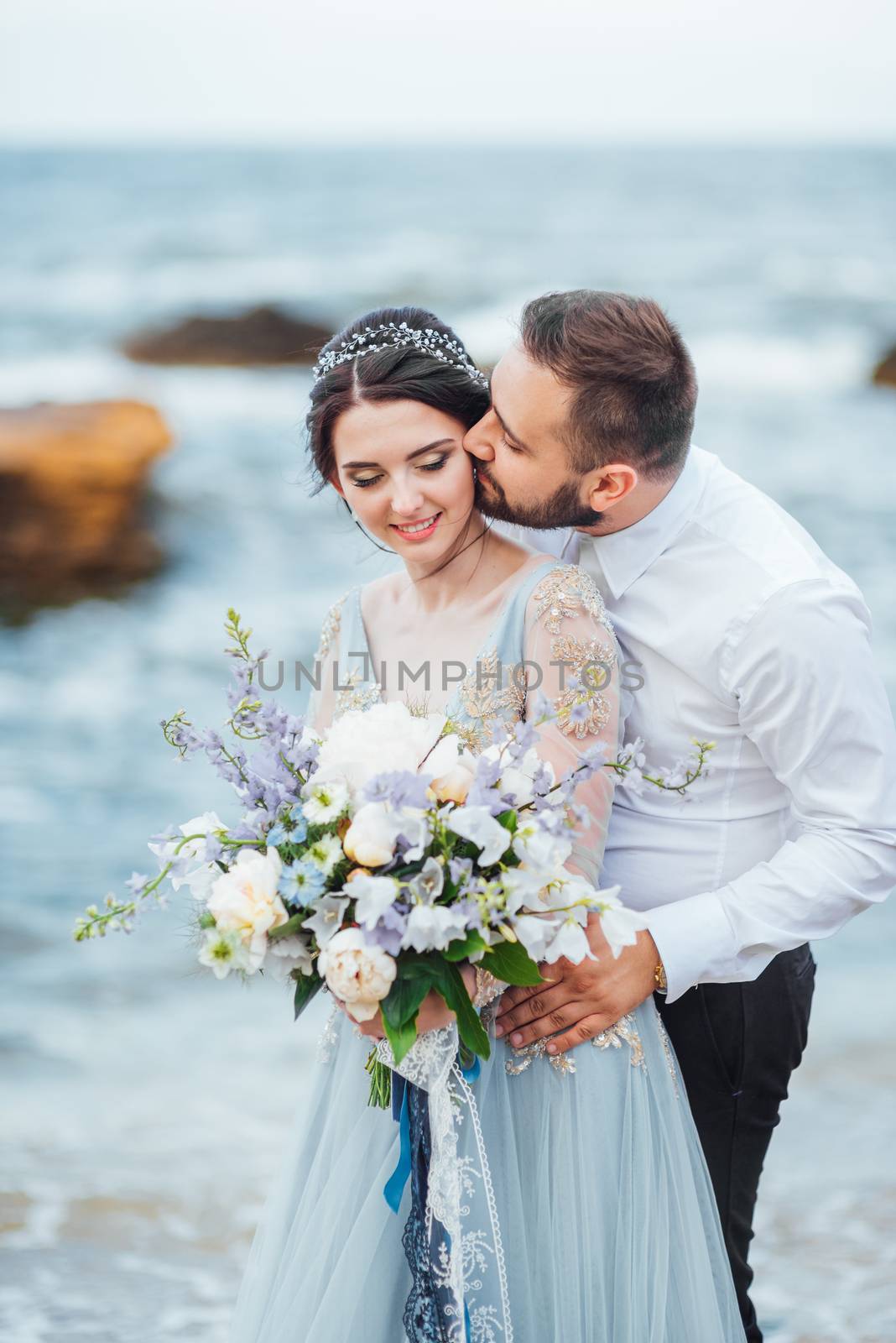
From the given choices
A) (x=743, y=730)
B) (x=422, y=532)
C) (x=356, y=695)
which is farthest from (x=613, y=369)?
(x=356, y=695)

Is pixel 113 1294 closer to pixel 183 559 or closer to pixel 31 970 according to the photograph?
pixel 31 970

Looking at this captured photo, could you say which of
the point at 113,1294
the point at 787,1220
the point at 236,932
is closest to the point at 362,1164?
the point at 236,932

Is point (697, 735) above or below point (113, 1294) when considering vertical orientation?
above

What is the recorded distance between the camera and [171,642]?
38.2ft

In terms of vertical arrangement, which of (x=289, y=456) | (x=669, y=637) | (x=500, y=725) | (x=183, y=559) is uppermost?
(x=289, y=456)

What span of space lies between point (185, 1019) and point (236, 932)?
420 cm

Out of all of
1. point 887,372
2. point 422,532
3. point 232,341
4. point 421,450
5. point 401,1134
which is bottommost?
point 401,1134

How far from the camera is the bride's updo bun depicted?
8.09ft

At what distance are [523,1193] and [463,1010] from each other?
1.72 ft

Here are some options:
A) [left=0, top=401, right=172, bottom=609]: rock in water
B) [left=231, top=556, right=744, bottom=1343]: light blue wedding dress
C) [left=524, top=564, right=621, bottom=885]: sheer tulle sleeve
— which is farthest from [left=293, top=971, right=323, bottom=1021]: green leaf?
[left=0, top=401, right=172, bottom=609]: rock in water

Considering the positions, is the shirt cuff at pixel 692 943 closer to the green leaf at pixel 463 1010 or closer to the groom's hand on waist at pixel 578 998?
the groom's hand on waist at pixel 578 998

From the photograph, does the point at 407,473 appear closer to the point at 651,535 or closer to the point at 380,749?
the point at 651,535

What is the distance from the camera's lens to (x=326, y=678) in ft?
9.19

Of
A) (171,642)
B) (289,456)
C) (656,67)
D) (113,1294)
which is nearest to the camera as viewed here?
(113,1294)
